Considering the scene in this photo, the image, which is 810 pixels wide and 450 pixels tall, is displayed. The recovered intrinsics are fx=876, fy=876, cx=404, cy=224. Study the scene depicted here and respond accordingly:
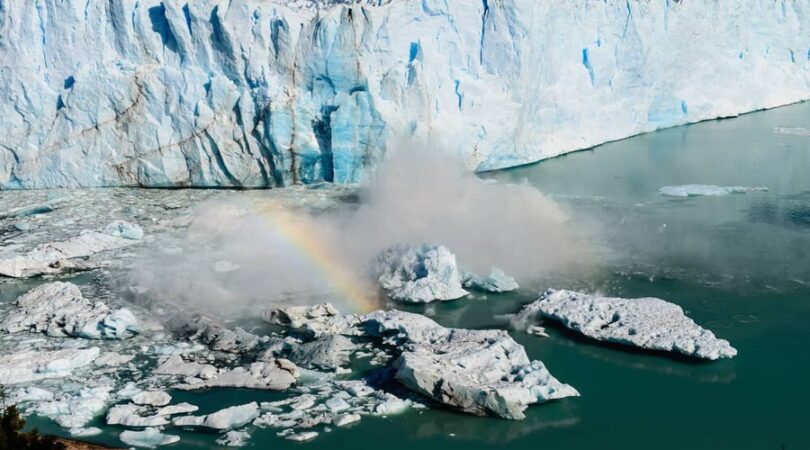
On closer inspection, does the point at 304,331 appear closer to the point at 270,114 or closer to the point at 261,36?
the point at 270,114

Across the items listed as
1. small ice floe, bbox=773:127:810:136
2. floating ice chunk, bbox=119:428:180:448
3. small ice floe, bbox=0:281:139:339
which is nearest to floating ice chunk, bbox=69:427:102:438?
floating ice chunk, bbox=119:428:180:448

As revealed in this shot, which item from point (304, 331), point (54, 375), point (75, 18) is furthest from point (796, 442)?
point (75, 18)

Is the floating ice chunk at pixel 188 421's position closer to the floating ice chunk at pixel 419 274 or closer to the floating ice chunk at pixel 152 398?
the floating ice chunk at pixel 152 398

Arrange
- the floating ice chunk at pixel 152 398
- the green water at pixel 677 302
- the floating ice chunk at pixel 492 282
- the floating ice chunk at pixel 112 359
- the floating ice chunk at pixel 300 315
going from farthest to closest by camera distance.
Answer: the floating ice chunk at pixel 492 282
the floating ice chunk at pixel 300 315
the floating ice chunk at pixel 112 359
the floating ice chunk at pixel 152 398
the green water at pixel 677 302

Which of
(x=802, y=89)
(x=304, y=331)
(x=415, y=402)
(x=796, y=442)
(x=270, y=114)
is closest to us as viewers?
(x=796, y=442)

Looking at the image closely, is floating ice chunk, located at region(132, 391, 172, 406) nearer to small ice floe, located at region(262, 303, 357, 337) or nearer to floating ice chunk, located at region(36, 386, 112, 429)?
floating ice chunk, located at region(36, 386, 112, 429)

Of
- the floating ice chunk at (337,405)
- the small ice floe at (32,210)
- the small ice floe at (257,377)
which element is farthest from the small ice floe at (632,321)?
Result: the small ice floe at (32,210)

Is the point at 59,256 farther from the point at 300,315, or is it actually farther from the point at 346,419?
the point at 346,419
